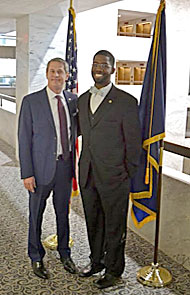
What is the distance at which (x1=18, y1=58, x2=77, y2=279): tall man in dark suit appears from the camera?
293 cm

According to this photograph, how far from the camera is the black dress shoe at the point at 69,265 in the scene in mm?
3221

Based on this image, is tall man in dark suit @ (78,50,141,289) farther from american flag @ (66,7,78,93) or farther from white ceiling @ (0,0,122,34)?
white ceiling @ (0,0,122,34)

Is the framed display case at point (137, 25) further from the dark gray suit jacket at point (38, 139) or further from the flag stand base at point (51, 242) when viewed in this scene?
the dark gray suit jacket at point (38, 139)

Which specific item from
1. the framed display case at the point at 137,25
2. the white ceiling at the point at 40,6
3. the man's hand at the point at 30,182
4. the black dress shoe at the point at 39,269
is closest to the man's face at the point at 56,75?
the man's hand at the point at 30,182

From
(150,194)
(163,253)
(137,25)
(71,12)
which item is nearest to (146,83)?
(150,194)

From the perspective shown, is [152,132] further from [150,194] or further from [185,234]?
[185,234]

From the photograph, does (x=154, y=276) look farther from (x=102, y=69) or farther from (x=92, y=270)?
(x=102, y=69)

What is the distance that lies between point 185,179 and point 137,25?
5.10m

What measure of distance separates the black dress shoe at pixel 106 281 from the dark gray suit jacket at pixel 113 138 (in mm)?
709

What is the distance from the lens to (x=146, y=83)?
3.05m

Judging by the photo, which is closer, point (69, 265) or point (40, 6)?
point (69, 265)

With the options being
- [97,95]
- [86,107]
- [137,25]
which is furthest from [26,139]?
[137,25]

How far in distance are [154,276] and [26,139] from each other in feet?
4.68

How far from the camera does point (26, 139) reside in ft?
9.63
